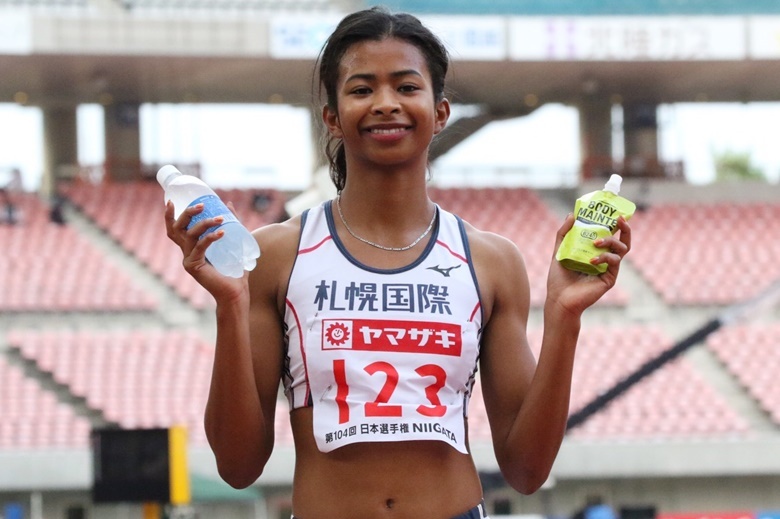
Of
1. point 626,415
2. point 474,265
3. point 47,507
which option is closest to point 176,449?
point 474,265

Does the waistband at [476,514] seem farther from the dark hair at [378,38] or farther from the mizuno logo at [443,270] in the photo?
the dark hair at [378,38]

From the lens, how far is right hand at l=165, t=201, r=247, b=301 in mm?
2352

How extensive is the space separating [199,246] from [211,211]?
0.27 feet

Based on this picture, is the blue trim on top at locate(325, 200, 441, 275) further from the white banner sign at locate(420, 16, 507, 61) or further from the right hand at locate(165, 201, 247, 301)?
the white banner sign at locate(420, 16, 507, 61)

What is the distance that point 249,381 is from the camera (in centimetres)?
247

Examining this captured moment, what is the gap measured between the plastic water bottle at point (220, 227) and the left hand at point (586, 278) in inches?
23.4

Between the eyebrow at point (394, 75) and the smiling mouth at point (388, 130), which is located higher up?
the eyebrow at point (394, 75)

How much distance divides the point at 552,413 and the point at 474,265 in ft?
Answer: 1.09

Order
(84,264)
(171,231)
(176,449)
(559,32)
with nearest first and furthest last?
(171,231) < (176,449) < (84,264) < (559,32)

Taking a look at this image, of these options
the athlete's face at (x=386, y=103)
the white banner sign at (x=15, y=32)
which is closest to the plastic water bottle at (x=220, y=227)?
the athlete's face at (x=386, y=103)

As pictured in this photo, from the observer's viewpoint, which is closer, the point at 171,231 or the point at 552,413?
the point at 171,231

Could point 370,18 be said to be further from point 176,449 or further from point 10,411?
point 10,411

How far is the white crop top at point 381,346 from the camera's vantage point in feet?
8.07

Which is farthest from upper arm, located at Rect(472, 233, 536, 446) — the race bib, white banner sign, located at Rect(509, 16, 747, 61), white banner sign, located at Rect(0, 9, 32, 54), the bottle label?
white banner sign, located at Rect(509, 16, 747, 61)
